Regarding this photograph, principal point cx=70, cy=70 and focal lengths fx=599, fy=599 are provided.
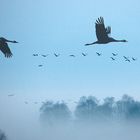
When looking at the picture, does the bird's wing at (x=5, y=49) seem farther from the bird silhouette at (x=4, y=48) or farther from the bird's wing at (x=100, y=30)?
the bird's wing at (x=100, y=30)

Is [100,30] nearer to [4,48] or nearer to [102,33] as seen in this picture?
[102,33]

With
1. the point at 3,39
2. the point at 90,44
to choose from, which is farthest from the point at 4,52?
the point at 90,44

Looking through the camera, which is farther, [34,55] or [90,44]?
[34,55]

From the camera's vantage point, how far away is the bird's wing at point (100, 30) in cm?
2005

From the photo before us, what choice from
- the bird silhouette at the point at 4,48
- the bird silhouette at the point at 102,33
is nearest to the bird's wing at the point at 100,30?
the bird silhouette at the point at 102,33

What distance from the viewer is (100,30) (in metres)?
20.2

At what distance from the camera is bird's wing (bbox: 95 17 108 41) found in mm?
20052

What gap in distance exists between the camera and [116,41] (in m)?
21.1

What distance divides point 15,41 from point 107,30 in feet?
10.7

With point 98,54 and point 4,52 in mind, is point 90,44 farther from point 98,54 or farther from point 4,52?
point 4,52

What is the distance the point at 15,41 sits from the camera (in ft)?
69.1

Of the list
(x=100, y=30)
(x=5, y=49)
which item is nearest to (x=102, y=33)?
(x=100, y=30)

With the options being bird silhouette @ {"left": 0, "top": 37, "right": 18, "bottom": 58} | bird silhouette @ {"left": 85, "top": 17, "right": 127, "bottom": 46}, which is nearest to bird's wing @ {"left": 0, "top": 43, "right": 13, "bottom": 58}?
bird silhouette @ {"left": 0, "top": 37, "right": 18, "bottom": 58}

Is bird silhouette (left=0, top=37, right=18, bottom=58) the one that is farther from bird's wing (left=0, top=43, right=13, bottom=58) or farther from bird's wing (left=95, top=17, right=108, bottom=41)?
bird's wing (left=95, top=17, right=108, bottom=41)
